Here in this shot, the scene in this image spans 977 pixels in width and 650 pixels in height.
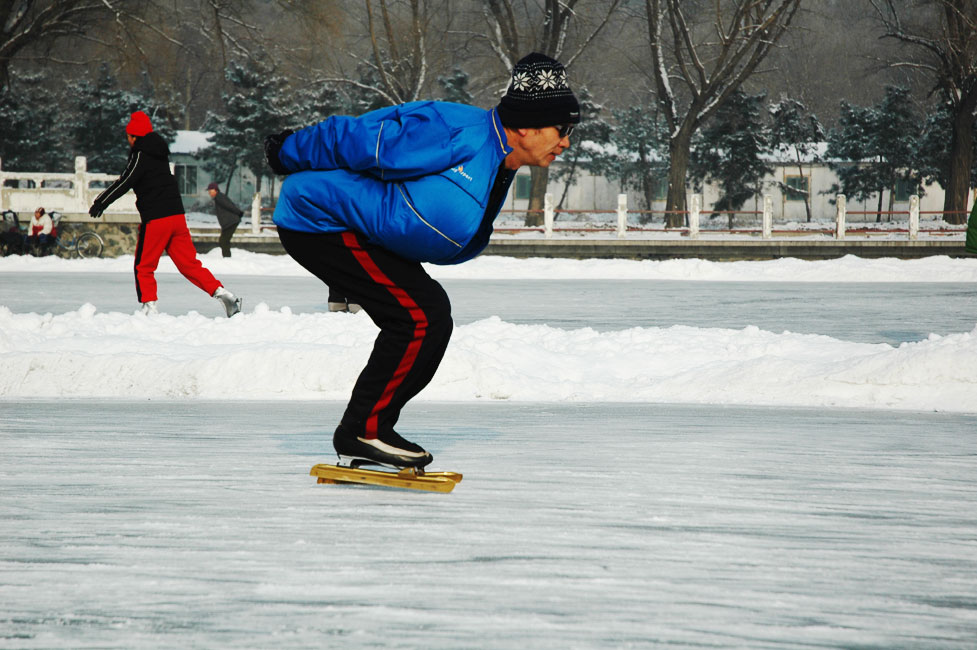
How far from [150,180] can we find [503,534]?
23.9ft

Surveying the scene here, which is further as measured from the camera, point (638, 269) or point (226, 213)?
point (226, 213)

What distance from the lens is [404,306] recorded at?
313 centimetres

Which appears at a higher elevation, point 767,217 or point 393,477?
point 767,217

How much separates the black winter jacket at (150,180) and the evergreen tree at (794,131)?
1362 inches

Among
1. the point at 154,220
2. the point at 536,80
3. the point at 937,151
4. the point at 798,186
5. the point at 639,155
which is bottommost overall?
the point at 154,220

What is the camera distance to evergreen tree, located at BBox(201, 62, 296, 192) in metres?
39.7

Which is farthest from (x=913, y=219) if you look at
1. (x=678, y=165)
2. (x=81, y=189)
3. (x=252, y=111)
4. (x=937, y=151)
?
(x=252, y=111)

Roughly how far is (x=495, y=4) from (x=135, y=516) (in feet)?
105

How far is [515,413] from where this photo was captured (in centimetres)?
517

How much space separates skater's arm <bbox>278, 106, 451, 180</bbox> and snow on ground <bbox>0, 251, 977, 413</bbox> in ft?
10.3

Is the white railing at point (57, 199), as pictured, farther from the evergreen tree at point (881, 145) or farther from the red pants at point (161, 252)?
the evergreen tree at point (881, 145)

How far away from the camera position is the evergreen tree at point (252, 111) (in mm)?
39656

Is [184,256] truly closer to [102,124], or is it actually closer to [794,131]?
[102,124]

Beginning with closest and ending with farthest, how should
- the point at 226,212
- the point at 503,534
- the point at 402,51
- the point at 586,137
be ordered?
the point at 503,534
the point at 226,212
the point at 402,51
the point at 586,137
